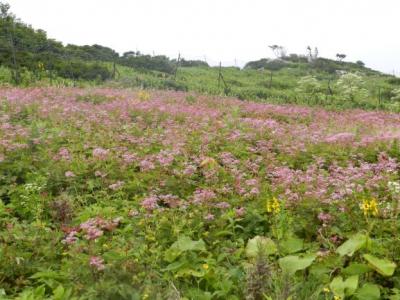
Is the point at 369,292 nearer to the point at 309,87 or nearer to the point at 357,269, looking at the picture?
the point at 357,269

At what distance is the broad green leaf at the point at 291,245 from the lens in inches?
183

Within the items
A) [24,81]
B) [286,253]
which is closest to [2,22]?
[24,81]

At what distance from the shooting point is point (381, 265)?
13.5ft

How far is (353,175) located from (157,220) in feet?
8.85

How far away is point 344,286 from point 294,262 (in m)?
0.50

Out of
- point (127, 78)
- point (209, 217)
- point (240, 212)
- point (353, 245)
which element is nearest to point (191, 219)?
point (209, 217)

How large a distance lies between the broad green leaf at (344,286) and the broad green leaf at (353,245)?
273mm

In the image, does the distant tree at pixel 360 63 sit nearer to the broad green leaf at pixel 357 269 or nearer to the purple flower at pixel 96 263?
the broad green leaf at pixel 357 269

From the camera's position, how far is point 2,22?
28.6 meters

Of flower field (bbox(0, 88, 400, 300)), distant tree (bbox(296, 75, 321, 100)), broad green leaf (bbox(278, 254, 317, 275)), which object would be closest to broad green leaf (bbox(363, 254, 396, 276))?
flower field (bbox(0, 88, 400, 300))

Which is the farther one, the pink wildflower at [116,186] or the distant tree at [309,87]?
the distant tree at [309,87]

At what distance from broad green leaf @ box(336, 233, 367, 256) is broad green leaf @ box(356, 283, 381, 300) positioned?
0.31 m

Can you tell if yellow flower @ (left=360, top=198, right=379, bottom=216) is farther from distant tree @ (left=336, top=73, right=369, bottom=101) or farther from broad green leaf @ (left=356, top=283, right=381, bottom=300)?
distant tree @ (left=336, top=73, right=369, bottom=101)

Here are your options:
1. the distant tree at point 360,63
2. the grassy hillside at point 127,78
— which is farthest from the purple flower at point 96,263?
the distant tree at point 360,63
